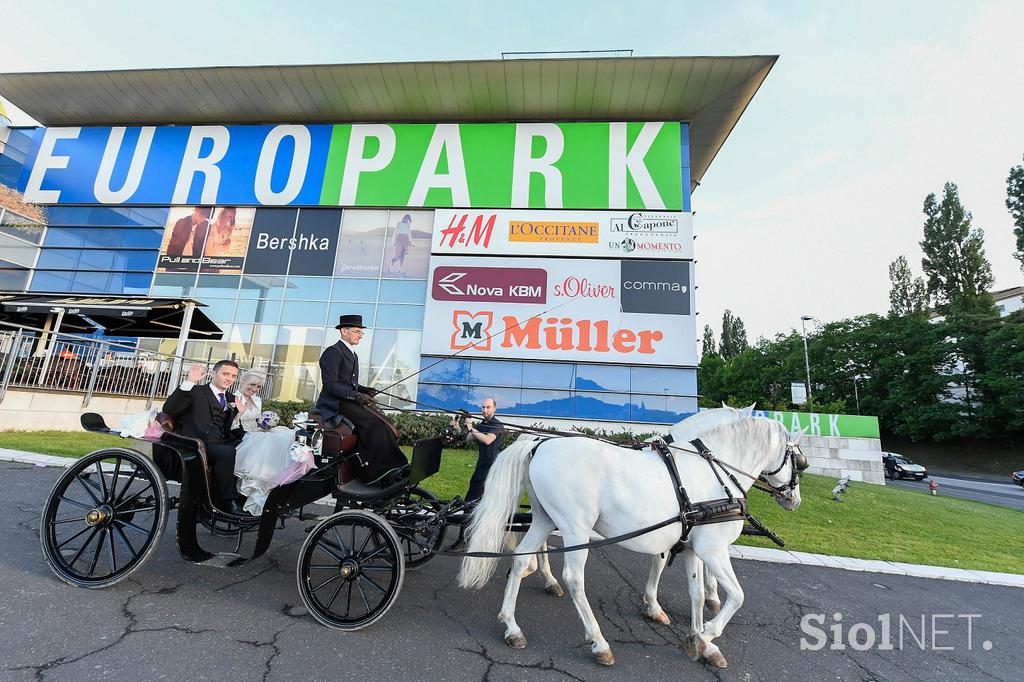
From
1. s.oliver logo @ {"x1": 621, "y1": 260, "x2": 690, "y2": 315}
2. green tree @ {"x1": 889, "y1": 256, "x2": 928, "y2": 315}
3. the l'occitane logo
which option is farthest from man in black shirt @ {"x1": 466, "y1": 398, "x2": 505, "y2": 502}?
green tree @ {"x1": 889, "y1": 256, "x2": 928, "y2": 315}

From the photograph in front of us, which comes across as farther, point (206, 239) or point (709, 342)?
point (709, 342)

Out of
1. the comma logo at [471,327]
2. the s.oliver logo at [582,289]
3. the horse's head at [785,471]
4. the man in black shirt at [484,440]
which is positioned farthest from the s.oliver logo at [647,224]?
the horse's head at [785,471]

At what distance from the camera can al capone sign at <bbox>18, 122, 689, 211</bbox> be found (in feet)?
57.3

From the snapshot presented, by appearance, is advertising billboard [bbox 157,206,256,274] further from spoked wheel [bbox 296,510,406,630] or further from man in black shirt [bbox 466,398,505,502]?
spoked wheel [bbox 296,510,406,630]

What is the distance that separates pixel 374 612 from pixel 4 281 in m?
27.1

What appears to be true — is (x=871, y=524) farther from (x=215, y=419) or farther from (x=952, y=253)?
(x=952, y=253)

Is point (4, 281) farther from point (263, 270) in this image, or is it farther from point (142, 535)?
point (142, 535)

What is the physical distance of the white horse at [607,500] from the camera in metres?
3.13

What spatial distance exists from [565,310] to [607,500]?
13421mm

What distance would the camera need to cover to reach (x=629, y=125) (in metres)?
18.2

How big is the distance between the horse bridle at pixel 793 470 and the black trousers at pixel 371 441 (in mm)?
3452

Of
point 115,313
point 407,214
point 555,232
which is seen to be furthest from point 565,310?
point 115,313

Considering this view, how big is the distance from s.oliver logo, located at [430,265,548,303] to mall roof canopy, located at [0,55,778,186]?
7.60m

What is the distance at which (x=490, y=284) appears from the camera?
Answer: 16734 millimetres
